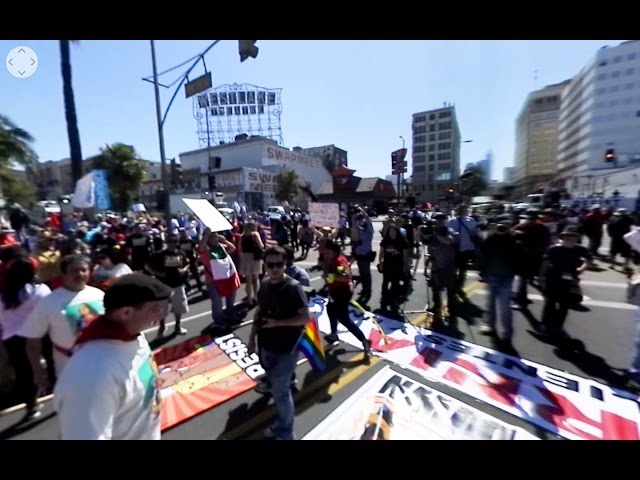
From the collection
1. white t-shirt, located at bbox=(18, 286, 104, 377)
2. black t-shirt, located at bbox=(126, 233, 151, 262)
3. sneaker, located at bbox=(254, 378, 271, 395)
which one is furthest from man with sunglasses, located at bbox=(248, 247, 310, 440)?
black t-shirt, located at bbox=(126, 233, 151, 262)

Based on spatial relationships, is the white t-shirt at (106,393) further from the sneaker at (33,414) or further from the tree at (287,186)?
the tree at (287,186)

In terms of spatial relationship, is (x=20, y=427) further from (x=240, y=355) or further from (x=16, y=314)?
(x=240, y=355)

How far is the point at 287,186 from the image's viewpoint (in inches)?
1762

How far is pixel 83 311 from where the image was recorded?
2922 mm

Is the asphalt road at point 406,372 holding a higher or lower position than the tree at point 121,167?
lower

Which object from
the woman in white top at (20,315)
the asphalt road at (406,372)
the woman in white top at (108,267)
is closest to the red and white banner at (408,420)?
the asphalt road at (406,372)

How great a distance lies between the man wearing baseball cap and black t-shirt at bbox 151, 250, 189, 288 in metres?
3.99

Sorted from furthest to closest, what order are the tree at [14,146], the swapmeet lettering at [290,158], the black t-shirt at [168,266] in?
the swapmeet lettering at [290,158] → the tree at [14,146] → the black t-shirt at [168,266]

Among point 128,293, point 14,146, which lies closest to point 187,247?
point 128,293

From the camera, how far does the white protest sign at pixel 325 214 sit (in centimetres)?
980

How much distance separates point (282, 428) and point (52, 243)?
5744 mm

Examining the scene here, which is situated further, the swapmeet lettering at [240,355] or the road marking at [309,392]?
the swapmeet lettering at [240,355]
